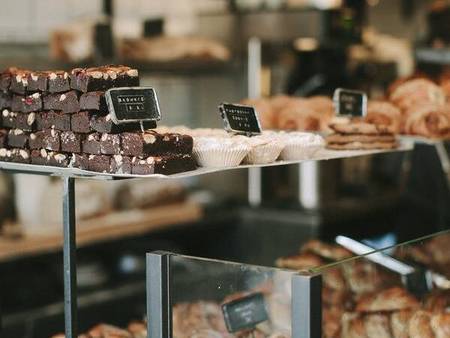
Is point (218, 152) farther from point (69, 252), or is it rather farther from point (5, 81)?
point (5, 81)

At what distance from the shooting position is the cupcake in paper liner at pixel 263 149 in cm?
212

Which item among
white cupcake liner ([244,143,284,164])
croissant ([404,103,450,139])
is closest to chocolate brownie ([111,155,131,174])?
white cupcake liner ([244,143,284,164])

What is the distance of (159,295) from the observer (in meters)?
1.94

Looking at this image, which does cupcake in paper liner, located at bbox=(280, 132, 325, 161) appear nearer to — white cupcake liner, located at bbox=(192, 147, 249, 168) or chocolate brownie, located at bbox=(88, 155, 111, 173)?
white cupcake liner, located at bbox=(192, 147, 249, 168)

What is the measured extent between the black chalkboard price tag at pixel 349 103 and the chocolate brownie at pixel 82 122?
37.0 inches

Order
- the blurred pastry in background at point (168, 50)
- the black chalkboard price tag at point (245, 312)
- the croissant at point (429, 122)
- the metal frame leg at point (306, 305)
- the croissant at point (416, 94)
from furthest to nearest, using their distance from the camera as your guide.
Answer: the blurred pastry in background at point (168, 50)
the croissant at point (416, 94)
the croissant at point (429, 122)
the black chalkboard price tag at point (245, 312)
the metal frame leg at point (306, 305)

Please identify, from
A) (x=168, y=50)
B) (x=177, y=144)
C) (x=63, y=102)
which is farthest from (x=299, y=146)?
(x=168, y=50)

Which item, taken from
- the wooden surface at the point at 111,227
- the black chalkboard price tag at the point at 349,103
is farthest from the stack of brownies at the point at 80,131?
the wooden surface at the point at 111,227

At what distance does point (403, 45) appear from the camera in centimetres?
569

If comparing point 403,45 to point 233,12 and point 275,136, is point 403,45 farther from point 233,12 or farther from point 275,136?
point 275,136

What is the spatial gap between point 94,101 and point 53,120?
17 centimetres

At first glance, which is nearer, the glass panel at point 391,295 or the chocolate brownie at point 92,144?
the chocolate brownie at point 92,144

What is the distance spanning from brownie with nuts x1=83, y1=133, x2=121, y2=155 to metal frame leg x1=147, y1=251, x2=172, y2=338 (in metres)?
0.26

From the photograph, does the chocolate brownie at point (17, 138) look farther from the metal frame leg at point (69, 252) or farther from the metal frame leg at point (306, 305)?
the metal frame leg at point (306, 305)
